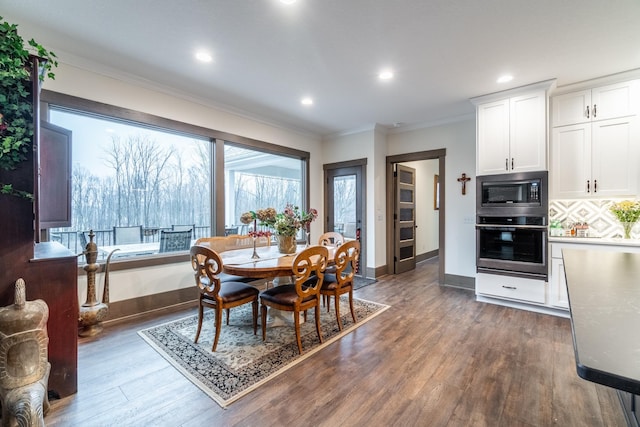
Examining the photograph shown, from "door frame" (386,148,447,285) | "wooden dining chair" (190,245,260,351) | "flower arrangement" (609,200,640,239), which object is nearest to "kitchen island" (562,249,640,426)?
"flower arrangement" (609,200,640,239)

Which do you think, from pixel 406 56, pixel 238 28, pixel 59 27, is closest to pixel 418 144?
pixel 406 56

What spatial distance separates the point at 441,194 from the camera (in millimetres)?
4809

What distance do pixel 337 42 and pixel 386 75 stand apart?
0.87m

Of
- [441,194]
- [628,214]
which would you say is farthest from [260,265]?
[628,214]

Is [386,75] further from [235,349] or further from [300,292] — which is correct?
[235,349]

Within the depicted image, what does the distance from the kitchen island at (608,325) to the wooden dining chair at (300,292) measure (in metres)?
1.70

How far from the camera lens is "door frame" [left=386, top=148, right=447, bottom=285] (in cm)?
476

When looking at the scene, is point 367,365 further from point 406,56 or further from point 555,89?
point 555,89

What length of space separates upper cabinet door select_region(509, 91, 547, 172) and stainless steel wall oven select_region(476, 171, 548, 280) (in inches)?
5.5

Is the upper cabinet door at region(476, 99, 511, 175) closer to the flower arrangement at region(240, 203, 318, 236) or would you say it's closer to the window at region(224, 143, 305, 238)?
the flower arrangement at region(240, 203, 318, 236)

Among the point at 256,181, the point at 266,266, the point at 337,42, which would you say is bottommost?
the point at 266,266

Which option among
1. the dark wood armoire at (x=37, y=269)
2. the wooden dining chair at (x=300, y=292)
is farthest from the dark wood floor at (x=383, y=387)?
the wooden dining chair at (x=300, y=292)

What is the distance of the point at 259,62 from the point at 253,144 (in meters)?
1.74

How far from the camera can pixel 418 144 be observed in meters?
5.07
